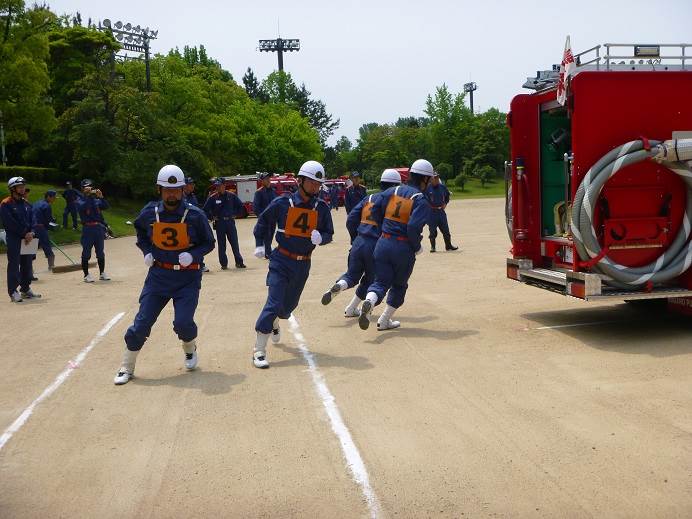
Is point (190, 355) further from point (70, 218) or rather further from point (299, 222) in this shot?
point (70, 218)

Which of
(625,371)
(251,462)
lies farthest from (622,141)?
(251,462)

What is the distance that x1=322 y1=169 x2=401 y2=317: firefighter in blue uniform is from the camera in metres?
Result: 9.95

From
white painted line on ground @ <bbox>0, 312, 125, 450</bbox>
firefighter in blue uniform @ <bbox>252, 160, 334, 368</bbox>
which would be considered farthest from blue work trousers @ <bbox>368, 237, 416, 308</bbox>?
white painted line on ground @ <bbox>0, 312, 125, 450</bbox>

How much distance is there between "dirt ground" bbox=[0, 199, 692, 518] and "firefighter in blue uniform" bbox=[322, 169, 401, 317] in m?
0.57

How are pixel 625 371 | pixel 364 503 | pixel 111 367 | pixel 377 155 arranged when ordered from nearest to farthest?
pixel 364 503 → pixel 625 371 → pixel 111 367 → pixel 377 155

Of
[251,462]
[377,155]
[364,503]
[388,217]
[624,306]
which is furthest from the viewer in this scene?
[377,155]

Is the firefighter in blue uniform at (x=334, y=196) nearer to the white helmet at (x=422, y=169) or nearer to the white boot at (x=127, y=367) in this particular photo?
the white helmet at (x=422, y=169)

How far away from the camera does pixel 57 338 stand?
9742 mm

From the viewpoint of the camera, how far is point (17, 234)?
13.4m

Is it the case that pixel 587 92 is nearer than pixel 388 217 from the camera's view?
Yes

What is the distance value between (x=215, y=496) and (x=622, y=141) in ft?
20.0

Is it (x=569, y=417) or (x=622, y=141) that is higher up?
(x=622, y=141)

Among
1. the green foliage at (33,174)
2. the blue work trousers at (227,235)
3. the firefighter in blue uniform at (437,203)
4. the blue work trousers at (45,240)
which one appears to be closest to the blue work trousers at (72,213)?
the blue work trousers at (45,240)

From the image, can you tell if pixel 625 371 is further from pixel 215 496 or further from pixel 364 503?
pixel 215 496
